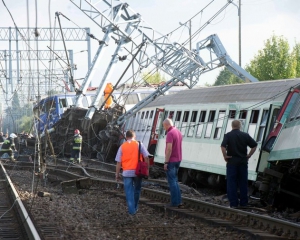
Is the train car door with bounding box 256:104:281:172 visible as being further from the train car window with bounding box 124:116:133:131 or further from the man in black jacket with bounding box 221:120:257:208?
the train car window with bounding box 124:116:133:131

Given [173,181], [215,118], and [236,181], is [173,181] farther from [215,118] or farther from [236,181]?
[215,118]

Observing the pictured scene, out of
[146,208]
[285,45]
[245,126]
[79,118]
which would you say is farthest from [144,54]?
[285,45]

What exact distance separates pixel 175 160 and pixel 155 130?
602 inches

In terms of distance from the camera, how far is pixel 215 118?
22469 mm

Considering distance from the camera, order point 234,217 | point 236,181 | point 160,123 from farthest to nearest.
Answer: point 160,123
point 236,181
point 234,217

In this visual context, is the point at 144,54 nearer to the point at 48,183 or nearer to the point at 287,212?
the point at 48,183

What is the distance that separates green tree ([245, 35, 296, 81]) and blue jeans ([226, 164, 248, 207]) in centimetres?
4541

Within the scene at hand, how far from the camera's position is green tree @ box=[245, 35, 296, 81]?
5988 cm

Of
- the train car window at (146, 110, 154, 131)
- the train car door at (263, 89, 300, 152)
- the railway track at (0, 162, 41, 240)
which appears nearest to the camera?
the railway track at (0, 162, 41, 240)

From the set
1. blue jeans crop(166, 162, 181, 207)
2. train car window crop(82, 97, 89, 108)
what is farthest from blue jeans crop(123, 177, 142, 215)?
train car window crop(82, 97, 89, 108)

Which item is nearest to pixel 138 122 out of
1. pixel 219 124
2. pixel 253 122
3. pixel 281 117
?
pixel 219 124

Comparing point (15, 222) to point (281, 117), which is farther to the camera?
point (281, 117)

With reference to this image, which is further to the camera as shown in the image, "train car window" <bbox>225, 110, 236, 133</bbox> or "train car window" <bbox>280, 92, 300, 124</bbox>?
"train car window" <bbox>225, 110, 236, 133</bbox>

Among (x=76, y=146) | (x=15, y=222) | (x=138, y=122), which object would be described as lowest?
(x=15, y=222)
